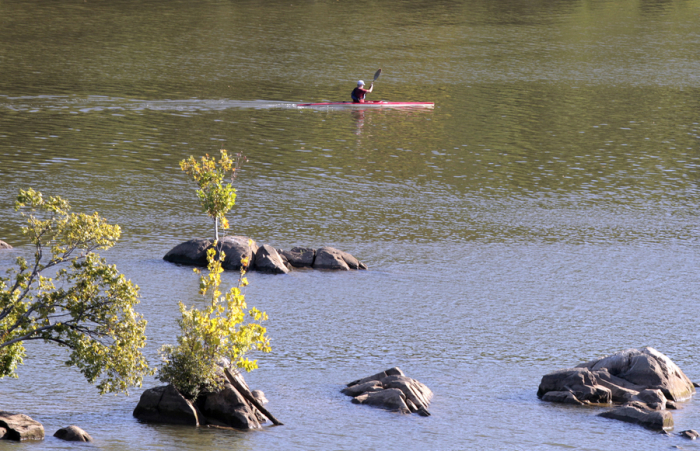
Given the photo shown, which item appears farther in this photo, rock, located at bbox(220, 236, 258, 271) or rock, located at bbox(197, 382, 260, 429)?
rock, located at bbox(220, 236, 258, 271)

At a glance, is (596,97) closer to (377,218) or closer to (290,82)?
(290,82)

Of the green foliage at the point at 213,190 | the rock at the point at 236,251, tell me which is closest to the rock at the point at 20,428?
the rock at the point at 236,251

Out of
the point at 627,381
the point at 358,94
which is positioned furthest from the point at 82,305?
the point at 358,94

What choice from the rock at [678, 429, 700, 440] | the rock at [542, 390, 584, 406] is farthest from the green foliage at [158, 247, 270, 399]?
the rock at [678, 429, 700, 440]

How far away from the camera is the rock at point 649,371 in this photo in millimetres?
24203

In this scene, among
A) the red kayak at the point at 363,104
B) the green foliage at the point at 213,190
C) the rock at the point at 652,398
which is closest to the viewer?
the rock at the point at 652,398

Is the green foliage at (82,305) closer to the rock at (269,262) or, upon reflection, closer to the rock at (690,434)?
the rock at (690,434)

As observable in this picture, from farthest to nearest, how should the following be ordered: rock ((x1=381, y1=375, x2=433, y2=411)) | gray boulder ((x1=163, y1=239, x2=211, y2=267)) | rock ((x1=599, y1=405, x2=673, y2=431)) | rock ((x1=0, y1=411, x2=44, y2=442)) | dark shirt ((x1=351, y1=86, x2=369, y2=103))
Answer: dark shirt ((x1=351, y1=86, x2=369, y2=103))
gray boulder ((x1=163, y1=239, x2=211, y2=267))
rock ((x1=381, y1=375, x2=433, y2=411))
rock ((x1=599, y1=405, x2=673, y2=431))
rock ((x1=0, y1=411, x2=44, y2=442))

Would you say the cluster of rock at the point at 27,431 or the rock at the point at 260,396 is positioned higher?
the cluster of rock at the point at 27,431

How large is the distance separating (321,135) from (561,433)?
4298 cm

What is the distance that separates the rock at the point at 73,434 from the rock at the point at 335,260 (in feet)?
52.4

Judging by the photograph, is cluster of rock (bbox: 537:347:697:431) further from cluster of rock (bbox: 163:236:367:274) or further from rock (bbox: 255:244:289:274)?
rock (bbox: 255:244:289:274)

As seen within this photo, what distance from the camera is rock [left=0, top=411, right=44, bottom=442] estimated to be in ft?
64.3

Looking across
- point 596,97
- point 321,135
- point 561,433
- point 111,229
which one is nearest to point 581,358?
point 561,433
